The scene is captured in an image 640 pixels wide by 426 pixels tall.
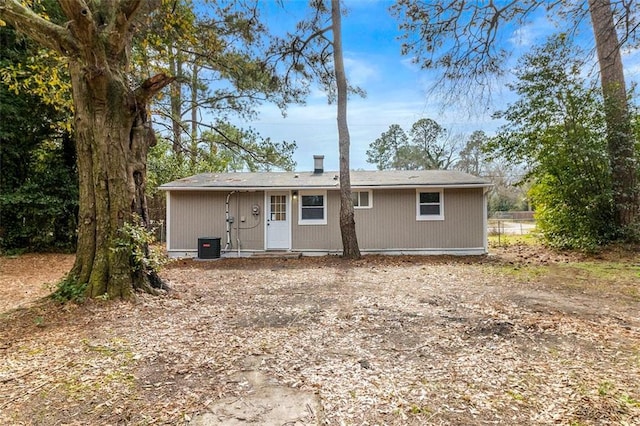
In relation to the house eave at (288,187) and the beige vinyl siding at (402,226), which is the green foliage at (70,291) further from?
the beige vinyl siding at (402,226)

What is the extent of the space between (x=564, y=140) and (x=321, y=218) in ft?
24.3

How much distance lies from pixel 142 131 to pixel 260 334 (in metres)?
3.82

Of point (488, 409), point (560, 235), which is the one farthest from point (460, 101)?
point (488, 409)

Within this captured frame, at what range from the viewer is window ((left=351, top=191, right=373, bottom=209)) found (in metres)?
10.6

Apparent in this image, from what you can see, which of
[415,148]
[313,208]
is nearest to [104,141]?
[313,208]

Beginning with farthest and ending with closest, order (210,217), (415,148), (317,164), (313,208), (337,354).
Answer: (415,148) → (317,164) → (313,208) → (210,217) → (337,354)

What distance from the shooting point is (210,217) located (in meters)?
10.6

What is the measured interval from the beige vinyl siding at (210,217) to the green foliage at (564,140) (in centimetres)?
834

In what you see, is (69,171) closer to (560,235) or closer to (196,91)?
(196,91)

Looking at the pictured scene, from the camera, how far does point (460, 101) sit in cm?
768

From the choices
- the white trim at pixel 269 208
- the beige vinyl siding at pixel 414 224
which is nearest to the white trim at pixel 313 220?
the white trim at pixel 269 208

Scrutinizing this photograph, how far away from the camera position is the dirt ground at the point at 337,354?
91.0 inches

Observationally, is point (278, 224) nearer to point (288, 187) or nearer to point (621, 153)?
point (288, 187)

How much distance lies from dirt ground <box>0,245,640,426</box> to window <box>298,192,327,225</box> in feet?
14.8
